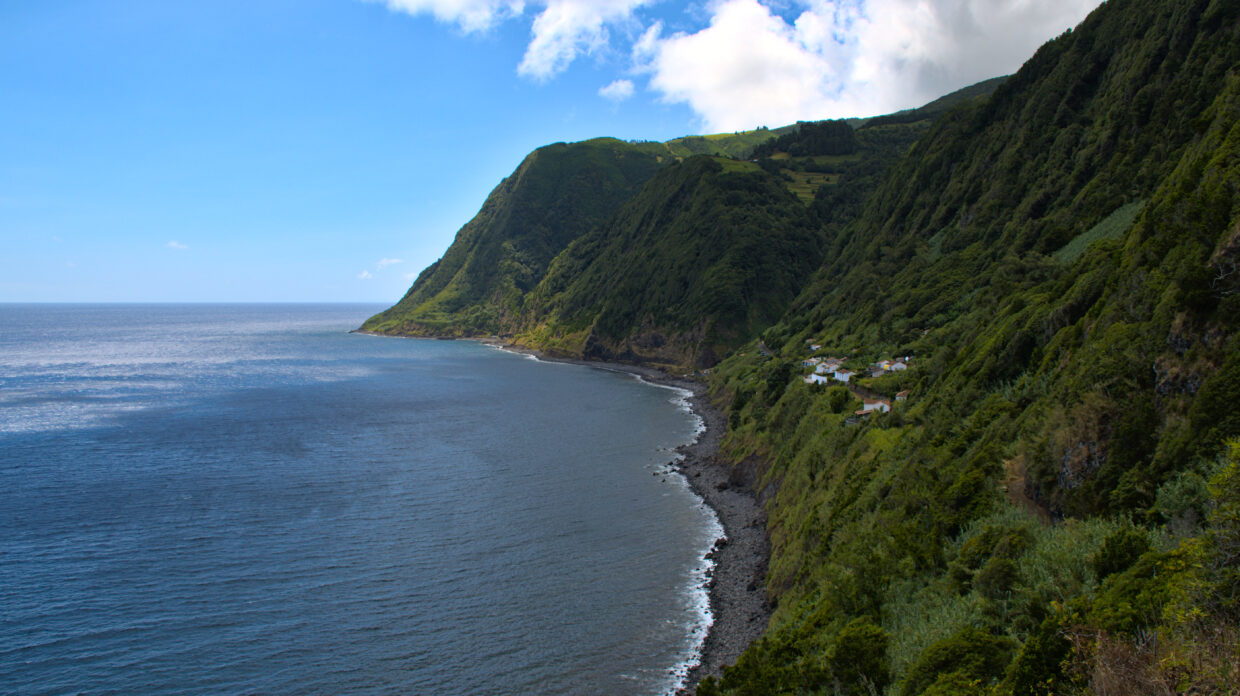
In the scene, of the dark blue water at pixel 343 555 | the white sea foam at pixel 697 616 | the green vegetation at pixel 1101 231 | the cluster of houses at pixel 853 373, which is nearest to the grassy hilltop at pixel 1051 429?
the green vegetation at pixel 1101 231

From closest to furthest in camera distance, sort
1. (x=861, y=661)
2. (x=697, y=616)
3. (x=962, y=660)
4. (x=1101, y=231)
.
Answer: (x=962, y=660)
(x=861, y=661)
(x=697, y=616)
(x=1101, y=231)

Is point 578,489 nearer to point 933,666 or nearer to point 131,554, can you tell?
point 131,554

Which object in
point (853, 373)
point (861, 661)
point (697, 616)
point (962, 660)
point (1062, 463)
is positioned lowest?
point (697, 616)

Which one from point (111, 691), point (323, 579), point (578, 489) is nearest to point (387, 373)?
point (578, 489)

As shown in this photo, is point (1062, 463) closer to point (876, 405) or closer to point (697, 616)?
point (697, 616)

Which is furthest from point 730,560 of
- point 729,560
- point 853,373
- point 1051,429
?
point 853,373

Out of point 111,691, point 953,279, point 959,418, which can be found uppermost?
point 953,279
